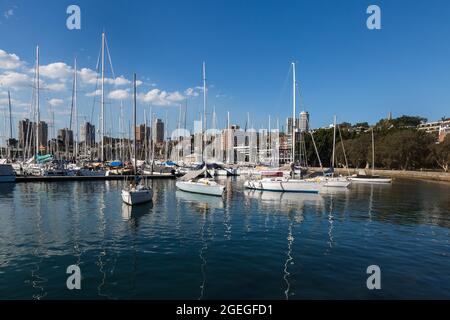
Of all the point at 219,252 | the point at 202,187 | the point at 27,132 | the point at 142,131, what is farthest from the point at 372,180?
the point at 142,131

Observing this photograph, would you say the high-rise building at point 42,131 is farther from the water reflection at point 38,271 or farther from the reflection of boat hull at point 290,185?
the water reflection at point 38,271

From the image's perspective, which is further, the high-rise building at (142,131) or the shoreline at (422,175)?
the high-rise building at (142,131)

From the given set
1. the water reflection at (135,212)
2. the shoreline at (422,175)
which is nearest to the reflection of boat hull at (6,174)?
the water reflection at (135,212)

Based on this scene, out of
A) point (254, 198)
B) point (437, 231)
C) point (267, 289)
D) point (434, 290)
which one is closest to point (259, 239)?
point (267, 289)

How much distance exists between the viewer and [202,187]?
41.7 meters

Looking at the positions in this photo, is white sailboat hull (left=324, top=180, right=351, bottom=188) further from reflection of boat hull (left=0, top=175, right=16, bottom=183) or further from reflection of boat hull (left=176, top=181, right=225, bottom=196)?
reflection of boat hull (left=0, top=175, right=16, bottom=183)

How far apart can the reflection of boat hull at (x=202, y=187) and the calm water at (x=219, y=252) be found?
29.3ft

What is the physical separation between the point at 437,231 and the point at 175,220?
20.1 metres

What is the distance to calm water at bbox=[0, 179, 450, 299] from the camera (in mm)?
12242

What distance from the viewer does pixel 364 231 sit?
2245cm

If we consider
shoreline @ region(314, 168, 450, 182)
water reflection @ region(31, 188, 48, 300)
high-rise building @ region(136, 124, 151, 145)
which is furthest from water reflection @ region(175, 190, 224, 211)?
shoreline @ region(314, 168, 450, 182)

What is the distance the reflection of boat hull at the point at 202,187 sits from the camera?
40341mm

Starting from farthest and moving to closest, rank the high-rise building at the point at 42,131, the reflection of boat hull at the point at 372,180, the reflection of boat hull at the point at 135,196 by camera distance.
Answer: the high-rise building at the point at 42,131 → the reflection of boat hull at the point at 372,180 → the reflection of boat hull at the point at 135,196

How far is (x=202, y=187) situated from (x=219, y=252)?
24.9 meters
